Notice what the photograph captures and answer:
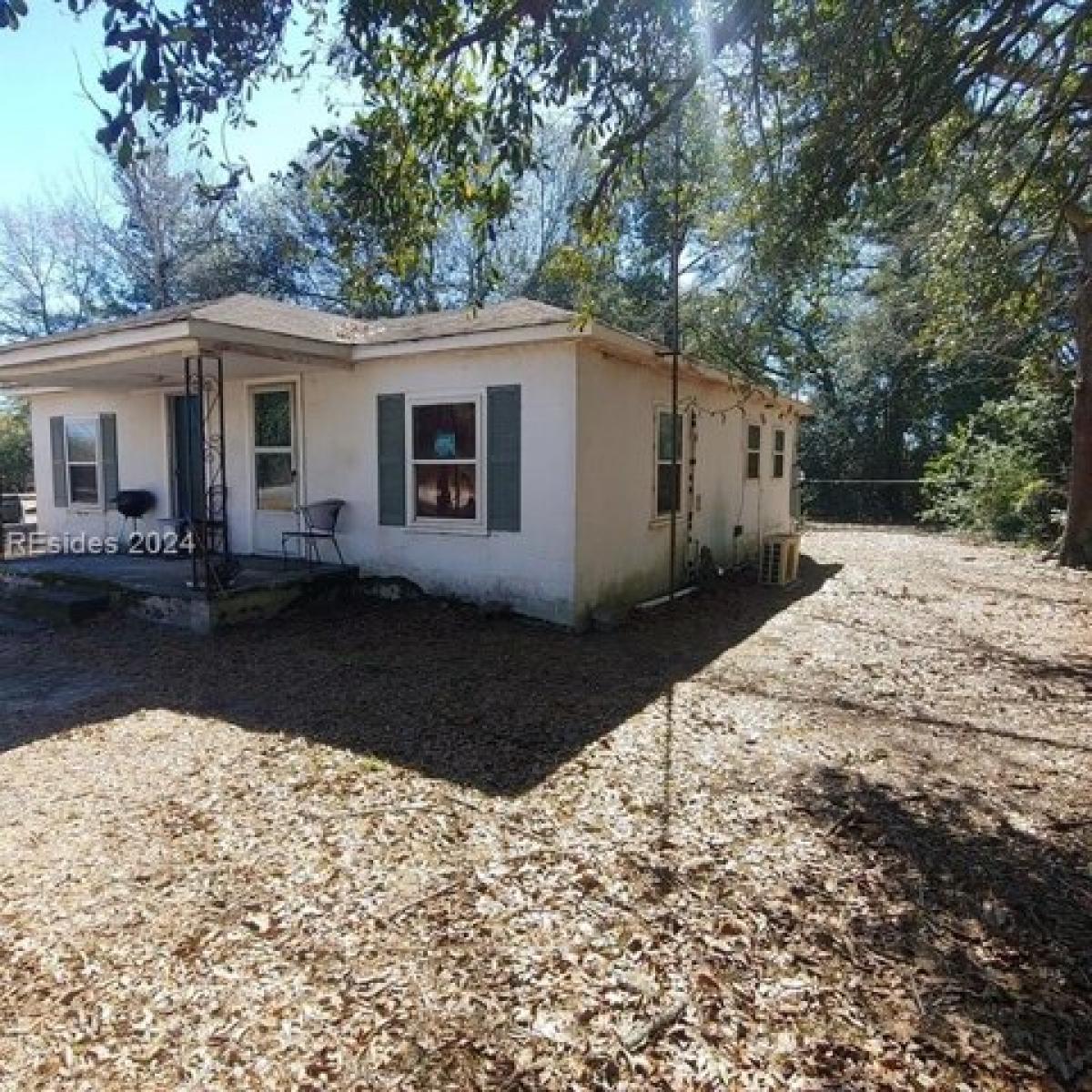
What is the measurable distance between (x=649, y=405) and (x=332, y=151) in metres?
5.12

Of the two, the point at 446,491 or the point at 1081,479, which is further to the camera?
the point at 1081,479

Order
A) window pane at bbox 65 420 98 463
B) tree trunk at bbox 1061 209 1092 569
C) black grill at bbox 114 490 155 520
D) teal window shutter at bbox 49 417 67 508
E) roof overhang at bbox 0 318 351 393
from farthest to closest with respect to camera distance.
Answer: tree trunk at bbox 1061 209 1092 569, teal window shutter at bbox 49 417 67 508, window pane at bbox 65 420 98 463, black grill at bbox 114 490 155 520, roof overhang at bbox 0 318 351 393

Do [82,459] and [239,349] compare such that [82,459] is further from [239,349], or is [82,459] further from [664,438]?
[664,438]

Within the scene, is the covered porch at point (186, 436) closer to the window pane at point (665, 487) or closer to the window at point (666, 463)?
the window at point (666, 463)

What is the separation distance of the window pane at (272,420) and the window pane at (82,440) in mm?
3422

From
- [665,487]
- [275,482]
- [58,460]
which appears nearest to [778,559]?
[665,487]

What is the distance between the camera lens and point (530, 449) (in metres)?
7.23

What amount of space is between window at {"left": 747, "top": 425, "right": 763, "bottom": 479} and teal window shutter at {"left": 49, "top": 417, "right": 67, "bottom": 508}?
10.3m

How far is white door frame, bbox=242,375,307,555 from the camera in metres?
8.70

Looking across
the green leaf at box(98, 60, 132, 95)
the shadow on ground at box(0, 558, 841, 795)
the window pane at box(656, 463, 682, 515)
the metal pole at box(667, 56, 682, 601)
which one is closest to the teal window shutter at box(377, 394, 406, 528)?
the shadow on ground at box(0, 558, 841, 795)

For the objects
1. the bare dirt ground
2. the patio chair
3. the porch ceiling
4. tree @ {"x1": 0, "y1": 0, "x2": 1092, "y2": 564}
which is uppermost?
tree @ {"x1": 0, "y1": 0, "x2": 1092, "y2": 564}

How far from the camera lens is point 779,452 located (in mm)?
13547

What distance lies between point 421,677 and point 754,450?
8.09 meters

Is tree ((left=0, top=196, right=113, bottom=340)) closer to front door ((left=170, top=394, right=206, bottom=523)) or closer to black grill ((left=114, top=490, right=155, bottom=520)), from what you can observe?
front door ((left=170, top=394, right=206, bottom=523))
